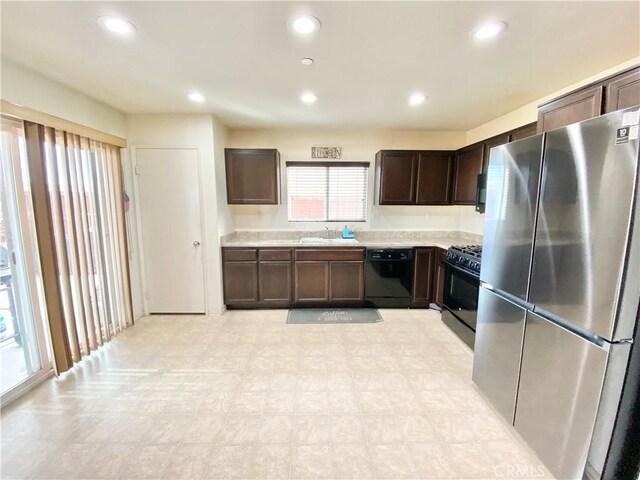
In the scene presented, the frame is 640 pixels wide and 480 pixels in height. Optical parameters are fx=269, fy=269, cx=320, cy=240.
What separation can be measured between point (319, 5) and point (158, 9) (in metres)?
0.85

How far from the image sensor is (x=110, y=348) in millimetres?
2762

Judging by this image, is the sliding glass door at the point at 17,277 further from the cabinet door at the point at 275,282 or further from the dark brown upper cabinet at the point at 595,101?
the dark brown upper cabinet at the point at 595,101

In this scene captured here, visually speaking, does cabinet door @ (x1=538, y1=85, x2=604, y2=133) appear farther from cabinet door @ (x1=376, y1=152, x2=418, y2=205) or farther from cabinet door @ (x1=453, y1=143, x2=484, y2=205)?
cabinet door @ (x1=376, y1=152, x2=418, y2=205)

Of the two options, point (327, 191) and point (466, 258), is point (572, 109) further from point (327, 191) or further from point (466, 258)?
point (327, 191)

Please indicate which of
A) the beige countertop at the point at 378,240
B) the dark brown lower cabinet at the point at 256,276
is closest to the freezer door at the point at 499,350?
the beige countertop at the point at 378,240

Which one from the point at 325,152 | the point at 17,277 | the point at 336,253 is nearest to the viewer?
the point at 17,277

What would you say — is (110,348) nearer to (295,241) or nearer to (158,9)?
(295,241)

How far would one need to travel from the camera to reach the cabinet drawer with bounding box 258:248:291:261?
12.0 feet

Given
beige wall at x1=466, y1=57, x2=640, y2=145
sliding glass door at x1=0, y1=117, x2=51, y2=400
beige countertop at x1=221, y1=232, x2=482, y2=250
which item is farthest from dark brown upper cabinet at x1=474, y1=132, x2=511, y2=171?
sliding glass door at x1=0, y1=117, x2=51, y2=400

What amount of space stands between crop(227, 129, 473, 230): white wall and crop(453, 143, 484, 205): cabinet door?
0.47 metres

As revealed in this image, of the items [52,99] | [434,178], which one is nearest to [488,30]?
[434,178]

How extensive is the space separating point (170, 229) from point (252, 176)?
1261mm

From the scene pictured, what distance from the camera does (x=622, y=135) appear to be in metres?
1.15

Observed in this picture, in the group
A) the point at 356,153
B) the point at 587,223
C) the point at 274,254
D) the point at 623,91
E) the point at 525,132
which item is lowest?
the point at 274,254
